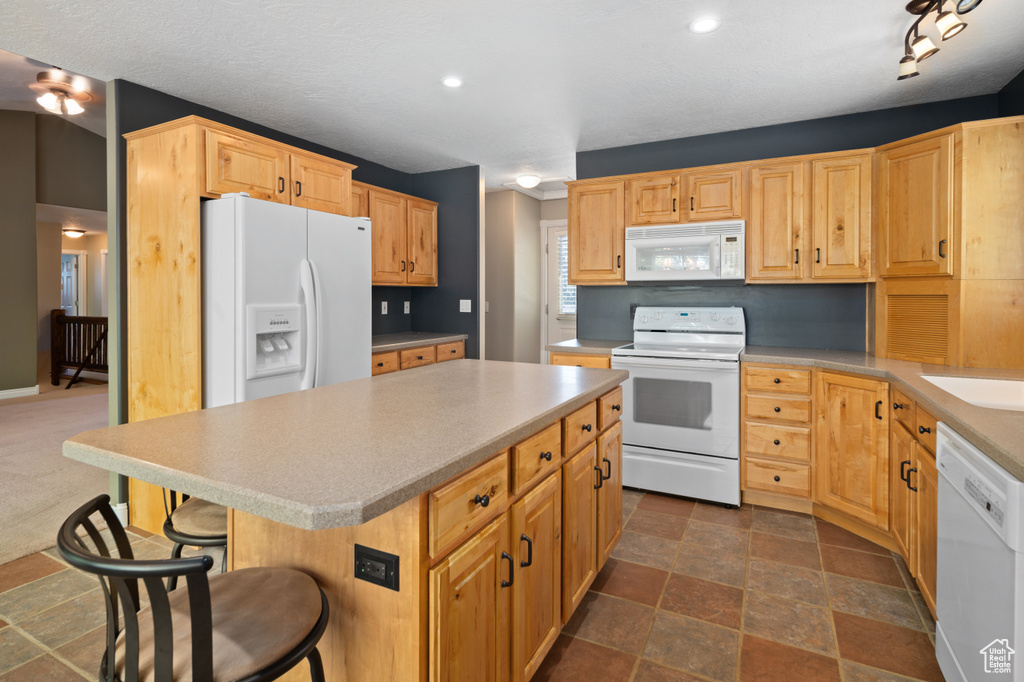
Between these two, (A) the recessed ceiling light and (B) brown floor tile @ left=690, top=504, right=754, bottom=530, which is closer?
(A) the recessed ceiling light

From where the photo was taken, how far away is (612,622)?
2.10 metres

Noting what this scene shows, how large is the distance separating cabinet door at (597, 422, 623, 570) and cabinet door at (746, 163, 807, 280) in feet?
6.03

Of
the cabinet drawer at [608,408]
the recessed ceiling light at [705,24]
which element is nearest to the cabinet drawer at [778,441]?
the cabinet drawer at [608,408]

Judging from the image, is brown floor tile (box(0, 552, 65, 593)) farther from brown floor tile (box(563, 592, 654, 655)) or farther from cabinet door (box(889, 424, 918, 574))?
cabinet door (box(889, 424, 918, 574))

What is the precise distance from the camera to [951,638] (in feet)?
5.18

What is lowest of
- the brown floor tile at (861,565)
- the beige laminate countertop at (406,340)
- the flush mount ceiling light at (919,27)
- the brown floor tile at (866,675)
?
the brown floor tile at (866,675)

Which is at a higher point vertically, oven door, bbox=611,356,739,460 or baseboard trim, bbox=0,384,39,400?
oven door, bbox=611,356,739,460

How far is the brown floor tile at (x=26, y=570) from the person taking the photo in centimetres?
236

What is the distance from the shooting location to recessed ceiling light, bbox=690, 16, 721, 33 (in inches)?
92.1

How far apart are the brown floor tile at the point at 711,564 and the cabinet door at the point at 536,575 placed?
0.97 meters

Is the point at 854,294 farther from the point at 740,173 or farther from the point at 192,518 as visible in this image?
the point at 192,518

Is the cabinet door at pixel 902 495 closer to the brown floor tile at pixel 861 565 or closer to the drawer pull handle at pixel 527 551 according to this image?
the brown floor tile at pixel 861 565

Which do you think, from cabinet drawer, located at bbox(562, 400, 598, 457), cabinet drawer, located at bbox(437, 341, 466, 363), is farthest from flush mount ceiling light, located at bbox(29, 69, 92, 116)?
cabinet drawer, located at bbox(562, 400, 598, 457)

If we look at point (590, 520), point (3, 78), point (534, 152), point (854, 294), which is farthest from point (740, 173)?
point (3, 78)
